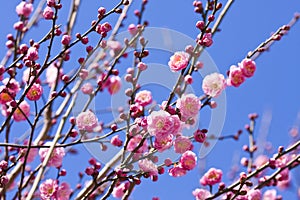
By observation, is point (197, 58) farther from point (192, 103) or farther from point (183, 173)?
point (183, 173)

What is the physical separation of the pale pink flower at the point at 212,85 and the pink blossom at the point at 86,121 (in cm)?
56

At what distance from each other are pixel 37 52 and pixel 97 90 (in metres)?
0.43

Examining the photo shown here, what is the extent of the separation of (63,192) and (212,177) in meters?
0.84

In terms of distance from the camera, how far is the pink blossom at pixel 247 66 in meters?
2.46

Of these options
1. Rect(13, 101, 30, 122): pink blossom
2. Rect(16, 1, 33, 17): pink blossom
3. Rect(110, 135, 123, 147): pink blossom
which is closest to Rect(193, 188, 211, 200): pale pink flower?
Rect(110, 135, 123, 147): pink blossom

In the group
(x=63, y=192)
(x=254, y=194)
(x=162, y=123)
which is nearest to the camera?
(x=162, y=123)

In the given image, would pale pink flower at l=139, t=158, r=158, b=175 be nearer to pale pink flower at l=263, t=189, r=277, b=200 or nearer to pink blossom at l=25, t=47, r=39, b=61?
pink blossom at l=25, t=47, r=39, b=61

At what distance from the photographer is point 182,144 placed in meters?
2.11

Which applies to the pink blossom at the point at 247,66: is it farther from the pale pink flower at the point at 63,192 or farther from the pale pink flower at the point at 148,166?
the pale pink flower at the point at 63,192

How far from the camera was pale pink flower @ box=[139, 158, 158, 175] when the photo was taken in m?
2.04

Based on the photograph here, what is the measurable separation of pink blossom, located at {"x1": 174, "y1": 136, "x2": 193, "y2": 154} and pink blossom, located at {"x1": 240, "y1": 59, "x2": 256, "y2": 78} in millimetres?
593

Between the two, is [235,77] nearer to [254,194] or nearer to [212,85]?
[212,85]

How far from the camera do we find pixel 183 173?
86.4 inches

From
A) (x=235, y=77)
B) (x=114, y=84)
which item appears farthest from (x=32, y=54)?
(x=235, y=77)
